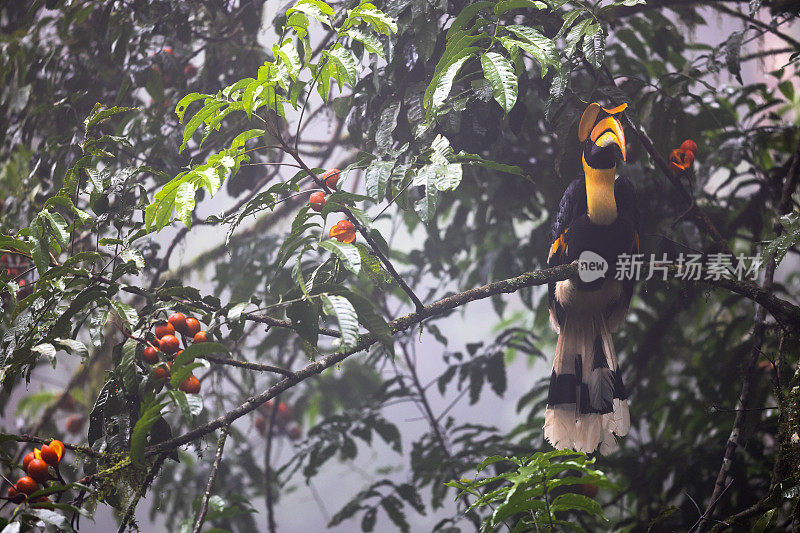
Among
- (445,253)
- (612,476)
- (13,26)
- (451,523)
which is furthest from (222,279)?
(612,476)

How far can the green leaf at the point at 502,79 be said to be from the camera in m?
0.98

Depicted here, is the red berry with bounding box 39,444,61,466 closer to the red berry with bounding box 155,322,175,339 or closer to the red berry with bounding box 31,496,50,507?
the red berry with bounding box 31,496,50,507

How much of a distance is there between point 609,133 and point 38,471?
41.0 inches

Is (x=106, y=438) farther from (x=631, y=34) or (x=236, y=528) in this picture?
(x=631, y=34)

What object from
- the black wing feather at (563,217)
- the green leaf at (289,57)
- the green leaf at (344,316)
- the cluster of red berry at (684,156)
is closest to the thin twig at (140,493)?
the green leaf at (344,316)

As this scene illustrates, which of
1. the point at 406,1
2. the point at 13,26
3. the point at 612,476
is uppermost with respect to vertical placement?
the point at 13,26

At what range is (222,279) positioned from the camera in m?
1.71

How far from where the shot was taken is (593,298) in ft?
3.85

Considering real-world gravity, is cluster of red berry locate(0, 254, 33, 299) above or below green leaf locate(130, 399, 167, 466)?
above

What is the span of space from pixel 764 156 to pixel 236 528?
1765 mm

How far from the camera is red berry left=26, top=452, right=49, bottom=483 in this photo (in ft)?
3.21

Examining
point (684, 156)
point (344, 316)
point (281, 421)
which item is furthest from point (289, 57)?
point (281, 421)

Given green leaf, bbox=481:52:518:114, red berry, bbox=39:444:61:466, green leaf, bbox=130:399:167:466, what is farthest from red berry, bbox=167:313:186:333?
green leaf, bbox=481:52:518:114

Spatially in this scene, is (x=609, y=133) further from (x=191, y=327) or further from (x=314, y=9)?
(x=191, y=327)
